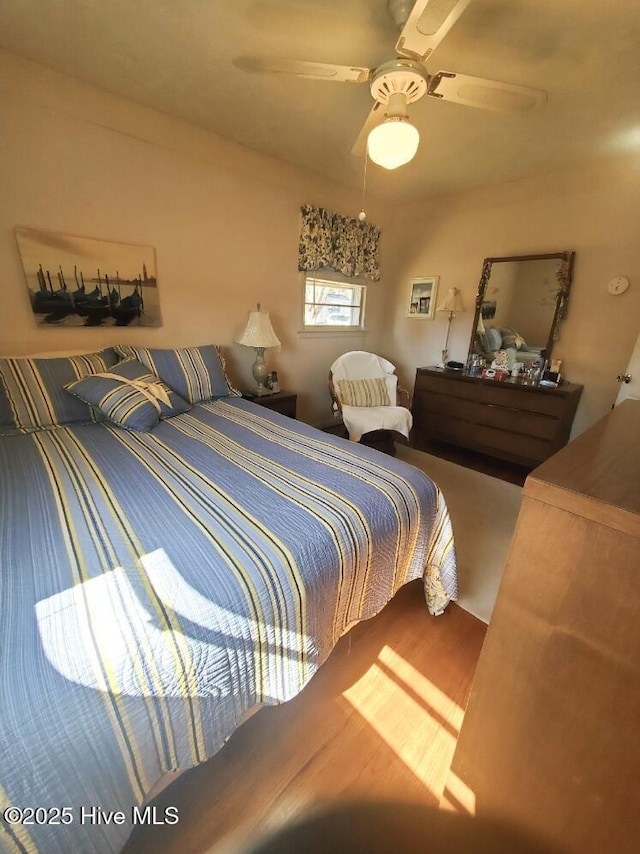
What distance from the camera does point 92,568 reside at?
2.53 feet

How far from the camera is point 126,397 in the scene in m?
1.71

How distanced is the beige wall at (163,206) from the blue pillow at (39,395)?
0.41 metres

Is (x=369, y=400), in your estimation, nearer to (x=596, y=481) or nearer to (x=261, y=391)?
(x=261, y=391)

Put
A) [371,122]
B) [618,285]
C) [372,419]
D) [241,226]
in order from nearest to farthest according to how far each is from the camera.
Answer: [371,122] < [618,285] < [241,226] < [372,419]

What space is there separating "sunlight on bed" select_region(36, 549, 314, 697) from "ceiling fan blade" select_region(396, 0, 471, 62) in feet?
5.44

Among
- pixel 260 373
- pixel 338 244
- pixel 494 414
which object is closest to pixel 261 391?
pixel 260 373

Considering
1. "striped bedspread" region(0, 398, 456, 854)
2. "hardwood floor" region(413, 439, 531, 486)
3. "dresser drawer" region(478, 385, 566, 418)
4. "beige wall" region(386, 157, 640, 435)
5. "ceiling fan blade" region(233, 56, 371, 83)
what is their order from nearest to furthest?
"striped bedspread" region(0, 398, 456, 854), "ceiling fan blade" region(233, 56, 371, 83), "beige wall" region(386, 157, 640, 435), "dresser drawer" region(478, 385, 566, 418), "hardwood floor" region(413, 439, 531, 486)

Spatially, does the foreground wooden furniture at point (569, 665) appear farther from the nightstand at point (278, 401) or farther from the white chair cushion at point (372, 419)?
the nightstand at point (278, 401)

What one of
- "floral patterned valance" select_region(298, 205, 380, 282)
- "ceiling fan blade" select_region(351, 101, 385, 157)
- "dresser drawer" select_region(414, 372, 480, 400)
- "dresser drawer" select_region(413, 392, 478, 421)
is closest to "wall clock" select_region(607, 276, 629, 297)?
"dresser drawer" select_region(414, 372, 480, 400)

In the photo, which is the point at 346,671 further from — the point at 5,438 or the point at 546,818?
the point at 5,438

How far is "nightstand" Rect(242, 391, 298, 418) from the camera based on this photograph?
263 cm

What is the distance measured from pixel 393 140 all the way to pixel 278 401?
1.78 meters

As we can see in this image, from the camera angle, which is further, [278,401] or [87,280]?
[278,401]

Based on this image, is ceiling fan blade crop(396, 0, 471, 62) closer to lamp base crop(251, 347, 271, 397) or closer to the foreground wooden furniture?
the foreground wooden furniture
